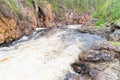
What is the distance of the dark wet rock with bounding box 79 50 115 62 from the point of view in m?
20.6

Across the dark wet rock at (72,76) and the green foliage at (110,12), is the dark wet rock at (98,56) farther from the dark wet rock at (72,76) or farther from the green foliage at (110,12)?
the green foliage at (110,12)

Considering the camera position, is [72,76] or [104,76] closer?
[104,76]

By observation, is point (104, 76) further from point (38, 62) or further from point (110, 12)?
point (110, 12)

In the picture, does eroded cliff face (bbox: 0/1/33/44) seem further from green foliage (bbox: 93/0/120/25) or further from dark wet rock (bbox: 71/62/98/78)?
green foliage (bbox: 93/0/120/25)

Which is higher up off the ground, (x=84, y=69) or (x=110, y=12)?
(x=110, y=12)

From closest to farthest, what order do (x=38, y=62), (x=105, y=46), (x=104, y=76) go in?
(x=104, y=76) < (x=38, y=62) < (x=105, y=46)

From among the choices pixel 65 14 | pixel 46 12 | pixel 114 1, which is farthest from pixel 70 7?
pixel 114 1

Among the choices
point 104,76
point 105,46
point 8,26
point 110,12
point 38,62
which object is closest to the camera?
point 104,76

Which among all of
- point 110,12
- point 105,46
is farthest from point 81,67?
point 110,12

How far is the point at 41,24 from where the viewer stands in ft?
215

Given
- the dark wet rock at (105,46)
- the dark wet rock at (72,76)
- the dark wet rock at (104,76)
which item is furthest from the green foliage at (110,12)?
the dark wet rock at (104,76)

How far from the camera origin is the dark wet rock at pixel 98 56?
20578 mm

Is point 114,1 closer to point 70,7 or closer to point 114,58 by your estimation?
point 114,58

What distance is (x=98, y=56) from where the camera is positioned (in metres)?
21.0
